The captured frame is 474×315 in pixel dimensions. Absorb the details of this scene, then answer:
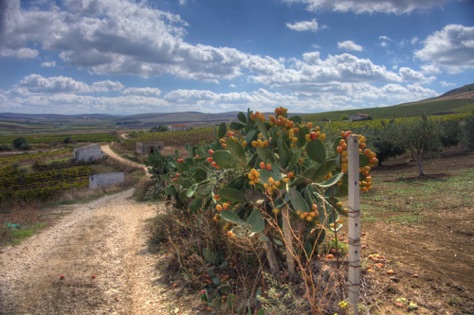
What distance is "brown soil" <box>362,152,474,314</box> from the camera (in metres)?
3.30

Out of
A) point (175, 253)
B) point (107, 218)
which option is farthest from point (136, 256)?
point (107, 218)

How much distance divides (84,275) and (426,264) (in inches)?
187

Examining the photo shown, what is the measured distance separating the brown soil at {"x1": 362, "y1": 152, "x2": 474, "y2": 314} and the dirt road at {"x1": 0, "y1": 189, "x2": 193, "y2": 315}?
235 centimetres

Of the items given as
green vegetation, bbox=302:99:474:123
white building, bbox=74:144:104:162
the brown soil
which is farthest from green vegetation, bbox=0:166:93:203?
green vegetation, bbox=302:99:474:123

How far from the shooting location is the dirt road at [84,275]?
452 cm

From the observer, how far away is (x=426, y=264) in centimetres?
400

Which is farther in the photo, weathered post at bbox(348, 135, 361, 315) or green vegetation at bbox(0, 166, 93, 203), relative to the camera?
green vegetation at bbox(0, 166, 93, 203)

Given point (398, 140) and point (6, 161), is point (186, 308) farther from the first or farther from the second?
point (6, 161)

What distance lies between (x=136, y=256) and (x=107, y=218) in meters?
4.65

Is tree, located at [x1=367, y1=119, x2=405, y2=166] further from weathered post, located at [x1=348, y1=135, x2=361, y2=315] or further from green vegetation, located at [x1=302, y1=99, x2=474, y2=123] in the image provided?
green vegetation, located at [x1=302, y1=99, x2=474, y2=123]

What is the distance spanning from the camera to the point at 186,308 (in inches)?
167

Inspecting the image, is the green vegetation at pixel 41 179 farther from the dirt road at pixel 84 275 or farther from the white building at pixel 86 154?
the dirt road at pixel 84 275

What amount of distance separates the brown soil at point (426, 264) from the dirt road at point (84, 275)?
7.71 ft

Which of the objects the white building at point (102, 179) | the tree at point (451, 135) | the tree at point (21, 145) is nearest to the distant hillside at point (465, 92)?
the tree at point (451, 135)
